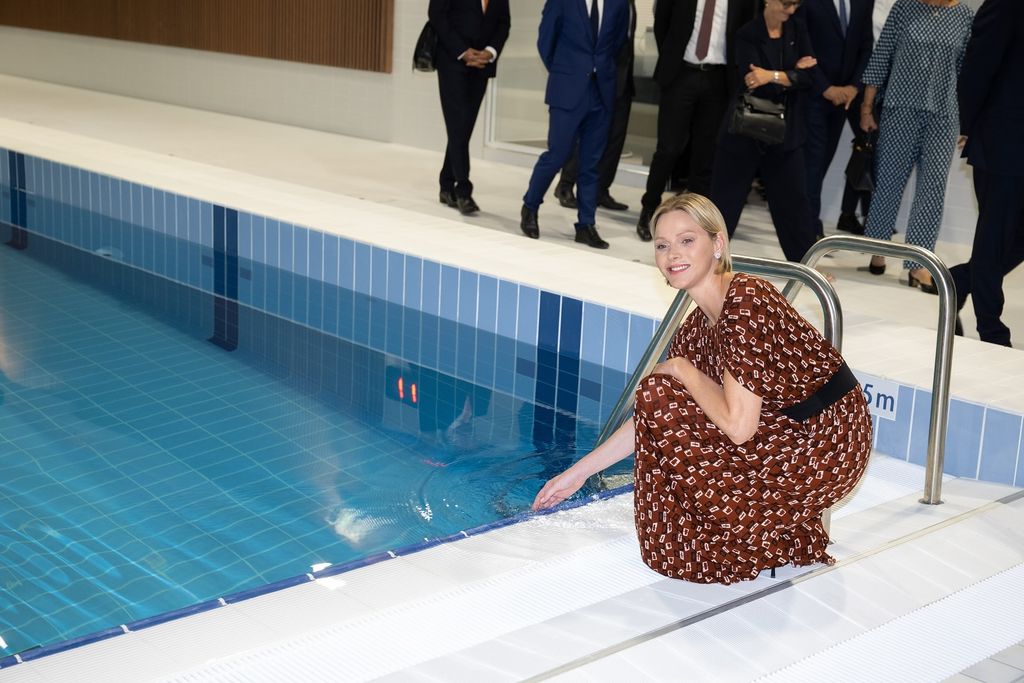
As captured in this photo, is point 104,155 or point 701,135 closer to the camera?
point 701,135

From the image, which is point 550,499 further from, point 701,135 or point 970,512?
point 701,135

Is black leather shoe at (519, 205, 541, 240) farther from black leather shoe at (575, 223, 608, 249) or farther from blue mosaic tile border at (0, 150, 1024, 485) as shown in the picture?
blue mosaic tile border at (0, 150, 1024, 485)

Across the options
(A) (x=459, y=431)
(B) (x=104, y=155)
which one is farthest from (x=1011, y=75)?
(B) (x=104, y=155)

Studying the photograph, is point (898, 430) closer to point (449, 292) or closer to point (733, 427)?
point (733, 427)

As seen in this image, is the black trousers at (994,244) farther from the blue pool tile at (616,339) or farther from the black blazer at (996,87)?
the blue pool tile at (616,339)

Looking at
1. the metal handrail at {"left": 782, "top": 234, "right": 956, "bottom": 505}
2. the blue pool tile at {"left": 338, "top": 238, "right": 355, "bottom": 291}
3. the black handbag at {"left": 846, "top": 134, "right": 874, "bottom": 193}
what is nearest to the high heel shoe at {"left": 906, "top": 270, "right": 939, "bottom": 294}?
the black handbag at {"left": 846, "top": 134, "right": 874, "bottom": 193}

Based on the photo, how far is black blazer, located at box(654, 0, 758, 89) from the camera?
6.42 m

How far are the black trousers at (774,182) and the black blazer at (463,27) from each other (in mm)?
2139

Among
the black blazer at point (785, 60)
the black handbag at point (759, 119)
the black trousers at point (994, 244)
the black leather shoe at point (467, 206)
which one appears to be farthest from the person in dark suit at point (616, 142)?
the black trousers at point (994, 244)

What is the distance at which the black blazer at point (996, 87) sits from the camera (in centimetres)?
431

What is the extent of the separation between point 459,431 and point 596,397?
2.03ft

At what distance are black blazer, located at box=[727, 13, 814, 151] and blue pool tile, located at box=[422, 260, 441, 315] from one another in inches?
59.4

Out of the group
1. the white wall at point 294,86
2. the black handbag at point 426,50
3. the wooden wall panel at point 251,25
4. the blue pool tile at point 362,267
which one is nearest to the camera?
the blue pool tile at point 362,267

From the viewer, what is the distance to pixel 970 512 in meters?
3.14
